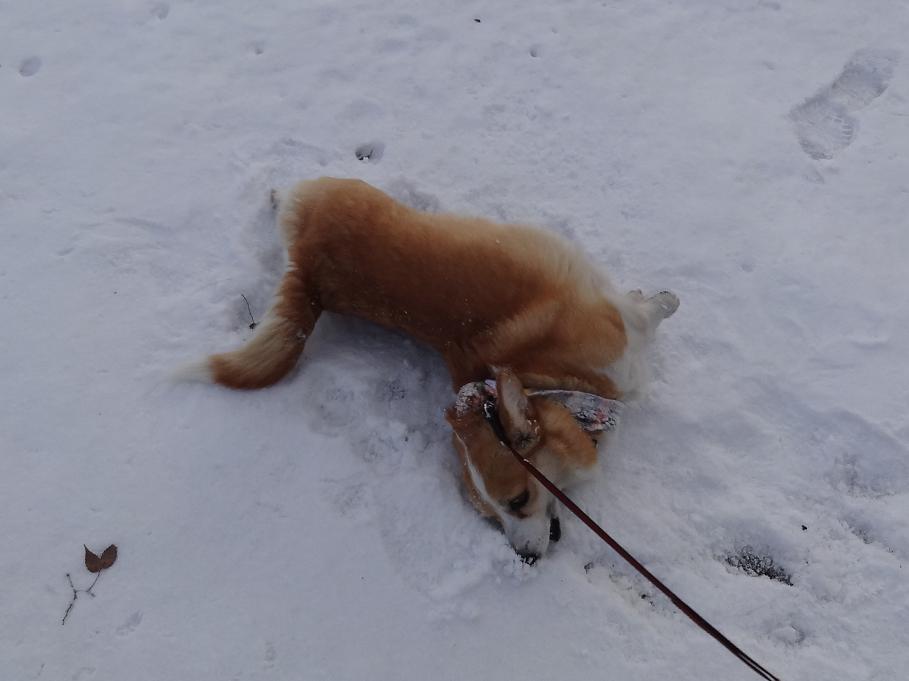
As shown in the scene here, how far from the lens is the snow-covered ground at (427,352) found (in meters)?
2.37

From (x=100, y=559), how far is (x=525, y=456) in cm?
168

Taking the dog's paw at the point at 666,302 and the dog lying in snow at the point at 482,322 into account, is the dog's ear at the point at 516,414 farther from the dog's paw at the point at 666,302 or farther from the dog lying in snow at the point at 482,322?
the dog's paw at the point at 666,302

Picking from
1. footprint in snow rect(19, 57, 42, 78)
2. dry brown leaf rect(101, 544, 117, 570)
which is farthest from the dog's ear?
footprint in snow rect(19, 57, 42, 78)

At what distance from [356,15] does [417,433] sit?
260cm

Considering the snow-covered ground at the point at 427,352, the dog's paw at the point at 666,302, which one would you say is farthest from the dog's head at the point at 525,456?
the dog's paw at the point at 666,302

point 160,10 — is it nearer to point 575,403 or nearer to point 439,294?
point 439,294

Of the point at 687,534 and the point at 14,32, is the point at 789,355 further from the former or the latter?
the point at 14,32

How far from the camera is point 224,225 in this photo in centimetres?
319

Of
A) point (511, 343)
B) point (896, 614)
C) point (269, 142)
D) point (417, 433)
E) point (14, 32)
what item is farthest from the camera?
point (14, 32)

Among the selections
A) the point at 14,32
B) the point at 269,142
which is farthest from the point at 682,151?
the point at 14,32

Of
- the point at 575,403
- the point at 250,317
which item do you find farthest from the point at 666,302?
the point at 250,317

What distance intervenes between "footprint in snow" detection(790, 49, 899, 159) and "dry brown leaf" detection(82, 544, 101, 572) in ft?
12.3

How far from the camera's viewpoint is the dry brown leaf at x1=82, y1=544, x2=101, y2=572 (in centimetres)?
246

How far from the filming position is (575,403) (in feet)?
8.03
